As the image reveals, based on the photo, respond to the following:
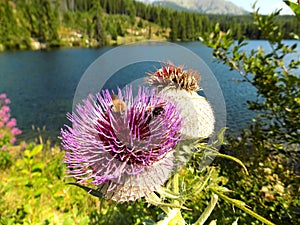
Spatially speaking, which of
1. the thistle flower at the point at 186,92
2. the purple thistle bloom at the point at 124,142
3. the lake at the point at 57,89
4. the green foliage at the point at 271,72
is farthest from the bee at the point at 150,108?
the green foliage at the point at 271,72

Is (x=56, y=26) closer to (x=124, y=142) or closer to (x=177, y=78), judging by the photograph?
(x=177, y=78)

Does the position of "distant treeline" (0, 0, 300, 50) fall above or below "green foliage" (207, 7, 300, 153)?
below

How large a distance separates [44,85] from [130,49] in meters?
27.1

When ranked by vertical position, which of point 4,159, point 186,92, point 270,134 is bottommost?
point 4,159

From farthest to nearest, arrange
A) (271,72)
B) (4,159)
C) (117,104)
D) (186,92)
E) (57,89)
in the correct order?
(57,89) → (4,159) → (271,72) → (186,92) → (117,104)

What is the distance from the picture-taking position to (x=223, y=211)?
2916mm

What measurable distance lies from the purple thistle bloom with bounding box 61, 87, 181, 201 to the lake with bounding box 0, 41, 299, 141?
0.24 metres

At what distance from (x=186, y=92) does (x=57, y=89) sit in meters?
24.8

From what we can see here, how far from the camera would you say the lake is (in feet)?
12.5

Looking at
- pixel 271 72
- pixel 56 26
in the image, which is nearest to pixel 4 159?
pixel 271 72

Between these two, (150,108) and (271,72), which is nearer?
(150,108)

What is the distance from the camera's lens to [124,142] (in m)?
1.29

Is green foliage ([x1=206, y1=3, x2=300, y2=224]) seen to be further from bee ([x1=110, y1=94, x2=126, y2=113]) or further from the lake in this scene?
bee ([x1=110, y1=94, x2=126, y2=113])

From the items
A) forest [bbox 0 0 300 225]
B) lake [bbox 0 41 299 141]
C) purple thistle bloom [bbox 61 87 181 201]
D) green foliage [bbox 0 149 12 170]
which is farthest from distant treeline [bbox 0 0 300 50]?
purple thistle bloom [bbox 61 87 181 201]
